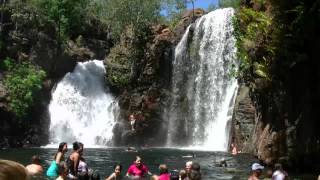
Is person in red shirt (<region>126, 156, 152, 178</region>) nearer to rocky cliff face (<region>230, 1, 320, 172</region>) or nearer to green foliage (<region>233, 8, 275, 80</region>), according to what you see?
rocky cliff face (<region>230, 1, 320, 172</region>)

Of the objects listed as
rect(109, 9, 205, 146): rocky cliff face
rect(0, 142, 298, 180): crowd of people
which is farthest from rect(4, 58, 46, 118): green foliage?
rect(0, 142, 298, 180): crowd of people

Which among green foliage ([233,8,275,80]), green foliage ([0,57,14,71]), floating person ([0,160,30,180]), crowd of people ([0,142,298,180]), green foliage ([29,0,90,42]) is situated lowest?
crowd of people ([0,142,298,180])

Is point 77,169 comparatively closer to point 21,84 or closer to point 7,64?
point 21,84

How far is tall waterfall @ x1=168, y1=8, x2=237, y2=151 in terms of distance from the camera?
1858 inches

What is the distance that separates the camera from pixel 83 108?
5428 cm

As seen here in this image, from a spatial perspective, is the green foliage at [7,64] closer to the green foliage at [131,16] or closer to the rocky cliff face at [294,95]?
the green foliage at [131,16]

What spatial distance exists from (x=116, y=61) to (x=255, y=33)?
30.8m

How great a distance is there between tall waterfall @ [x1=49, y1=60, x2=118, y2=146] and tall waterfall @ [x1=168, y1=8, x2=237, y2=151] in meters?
6.85

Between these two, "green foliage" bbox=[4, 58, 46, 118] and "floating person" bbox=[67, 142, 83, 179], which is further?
"green foliage" bbox=[4, 58, 46, 118]

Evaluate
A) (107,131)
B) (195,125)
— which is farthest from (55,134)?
(195,125)

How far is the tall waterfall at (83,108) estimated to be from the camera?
5209cm

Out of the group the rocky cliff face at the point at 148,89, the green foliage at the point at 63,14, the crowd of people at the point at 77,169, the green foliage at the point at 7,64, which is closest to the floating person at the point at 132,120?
the rocky cliff face at the point at 148,89

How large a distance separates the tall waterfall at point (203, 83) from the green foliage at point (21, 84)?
1316 cm

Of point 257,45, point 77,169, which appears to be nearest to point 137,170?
point 77,169
